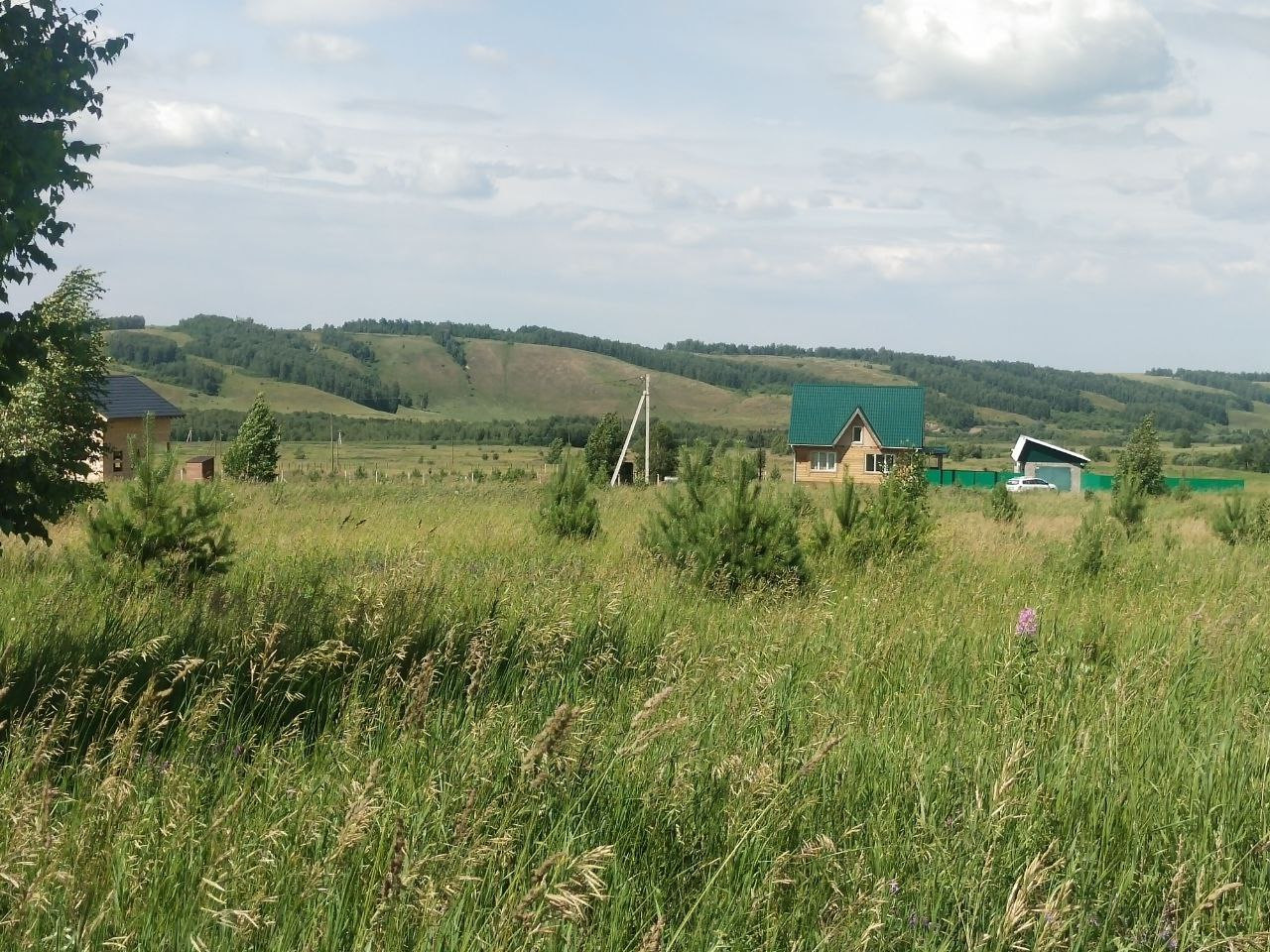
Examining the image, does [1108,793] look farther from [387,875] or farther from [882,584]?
[882,584]

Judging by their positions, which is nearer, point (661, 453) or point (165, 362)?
point (661, 453)

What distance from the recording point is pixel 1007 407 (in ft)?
637

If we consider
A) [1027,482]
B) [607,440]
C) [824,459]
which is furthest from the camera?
[607,440]

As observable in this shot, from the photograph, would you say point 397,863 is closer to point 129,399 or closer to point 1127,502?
point 1127,502

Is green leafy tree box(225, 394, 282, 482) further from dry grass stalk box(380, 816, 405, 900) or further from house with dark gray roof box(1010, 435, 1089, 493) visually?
dry grass stalk box(380, 816, 405, 900)

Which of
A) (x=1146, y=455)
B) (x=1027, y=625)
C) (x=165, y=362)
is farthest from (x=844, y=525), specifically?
(x=165, y=362)

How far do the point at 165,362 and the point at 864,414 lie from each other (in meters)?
153

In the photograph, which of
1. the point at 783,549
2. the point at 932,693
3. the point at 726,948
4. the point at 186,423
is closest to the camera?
the point at 726,948

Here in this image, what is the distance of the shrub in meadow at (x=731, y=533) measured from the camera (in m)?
9.79

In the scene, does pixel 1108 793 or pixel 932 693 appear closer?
pixel 1108 793

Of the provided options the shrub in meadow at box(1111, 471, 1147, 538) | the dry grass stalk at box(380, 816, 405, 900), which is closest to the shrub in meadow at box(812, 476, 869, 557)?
the dry grass stalk at box(380, 816, 405, 900)

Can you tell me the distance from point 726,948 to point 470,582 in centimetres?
542

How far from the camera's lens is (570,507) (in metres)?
14.8

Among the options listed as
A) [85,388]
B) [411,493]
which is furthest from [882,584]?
[411,493]
